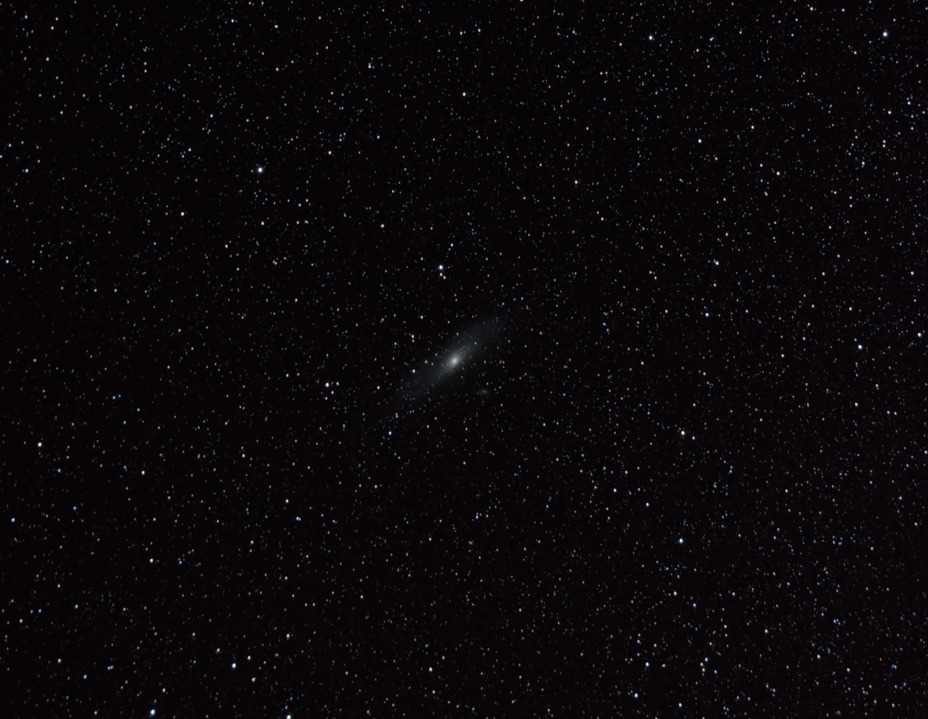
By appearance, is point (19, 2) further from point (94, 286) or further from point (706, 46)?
point (706, 46)

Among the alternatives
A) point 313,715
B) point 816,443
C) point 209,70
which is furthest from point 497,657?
point 209,70

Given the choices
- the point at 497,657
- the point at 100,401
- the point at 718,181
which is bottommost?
the point at 497,657

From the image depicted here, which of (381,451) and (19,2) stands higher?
(19,2)

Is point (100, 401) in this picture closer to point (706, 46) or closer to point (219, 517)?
point (219, 517)

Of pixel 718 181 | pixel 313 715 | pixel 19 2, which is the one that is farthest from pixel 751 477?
pixel 19 2

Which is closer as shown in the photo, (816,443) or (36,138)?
(36,138)

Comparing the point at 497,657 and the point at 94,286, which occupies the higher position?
the point at 94,286
